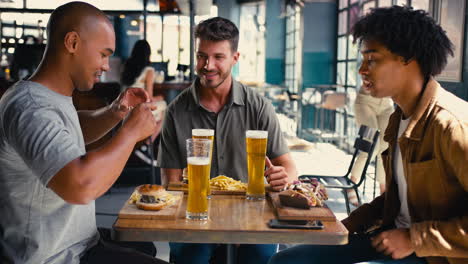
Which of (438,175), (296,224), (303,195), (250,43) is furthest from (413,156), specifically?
(250,43)

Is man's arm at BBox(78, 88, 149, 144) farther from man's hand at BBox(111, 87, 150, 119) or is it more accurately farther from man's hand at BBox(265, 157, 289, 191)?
man's hand at BBox(265, 157, 289, 191)

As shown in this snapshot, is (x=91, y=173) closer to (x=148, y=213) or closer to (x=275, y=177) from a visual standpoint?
(x=148, y=213)

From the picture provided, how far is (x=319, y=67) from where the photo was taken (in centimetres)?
1019

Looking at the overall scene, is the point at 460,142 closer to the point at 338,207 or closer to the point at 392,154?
the point at 392,154

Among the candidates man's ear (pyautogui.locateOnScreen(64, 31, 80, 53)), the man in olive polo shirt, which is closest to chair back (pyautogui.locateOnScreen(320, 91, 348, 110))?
the man in olive polo shirt

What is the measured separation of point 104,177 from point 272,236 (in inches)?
20.0

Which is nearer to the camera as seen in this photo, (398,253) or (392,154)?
(398,253)

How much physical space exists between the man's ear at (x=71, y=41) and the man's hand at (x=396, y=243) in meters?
1.16

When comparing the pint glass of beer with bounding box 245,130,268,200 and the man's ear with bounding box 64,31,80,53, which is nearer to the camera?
the man's ear with bounding box 64,31,80,53

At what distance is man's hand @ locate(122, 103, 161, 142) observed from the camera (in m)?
1.52

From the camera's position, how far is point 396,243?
1626mm

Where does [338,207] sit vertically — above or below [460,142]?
below

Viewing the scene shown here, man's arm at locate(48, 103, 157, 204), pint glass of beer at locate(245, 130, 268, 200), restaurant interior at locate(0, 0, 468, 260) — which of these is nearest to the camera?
man's arm at locate(48, 103, 157, 204)

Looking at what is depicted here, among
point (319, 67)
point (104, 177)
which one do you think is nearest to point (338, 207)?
point (104, 177)
